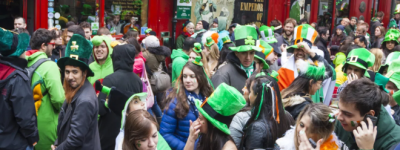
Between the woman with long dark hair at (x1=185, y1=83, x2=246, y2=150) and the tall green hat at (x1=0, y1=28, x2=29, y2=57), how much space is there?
7.72 feet

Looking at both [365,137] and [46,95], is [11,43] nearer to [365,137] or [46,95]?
[46,95]

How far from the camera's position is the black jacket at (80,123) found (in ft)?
13.6

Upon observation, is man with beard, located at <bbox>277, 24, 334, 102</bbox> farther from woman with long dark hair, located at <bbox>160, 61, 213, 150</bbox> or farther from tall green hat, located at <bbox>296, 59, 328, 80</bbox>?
woman with long dark hair, located at <bbox>160, 61, 213, 150</bbox>

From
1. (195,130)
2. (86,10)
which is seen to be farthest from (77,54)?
(86,10)

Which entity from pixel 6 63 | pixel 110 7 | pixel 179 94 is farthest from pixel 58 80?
pixel 110 7

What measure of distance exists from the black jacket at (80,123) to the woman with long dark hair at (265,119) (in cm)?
147

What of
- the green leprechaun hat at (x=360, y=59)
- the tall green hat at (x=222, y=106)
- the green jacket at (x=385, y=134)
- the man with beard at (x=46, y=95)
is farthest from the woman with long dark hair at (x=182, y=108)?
the green leprechaun hat at (x=360, y=59)

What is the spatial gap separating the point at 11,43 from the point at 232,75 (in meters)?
2.76

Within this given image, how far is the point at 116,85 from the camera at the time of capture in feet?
17.1

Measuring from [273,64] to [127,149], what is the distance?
493 cm

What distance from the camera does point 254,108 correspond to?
4113 mm

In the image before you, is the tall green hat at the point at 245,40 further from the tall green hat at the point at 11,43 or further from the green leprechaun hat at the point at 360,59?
the tall green hat at the point at 11,43

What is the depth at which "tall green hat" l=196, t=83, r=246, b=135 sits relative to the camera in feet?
11.8

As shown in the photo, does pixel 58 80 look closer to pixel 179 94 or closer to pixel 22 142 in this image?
pixel 22 142
